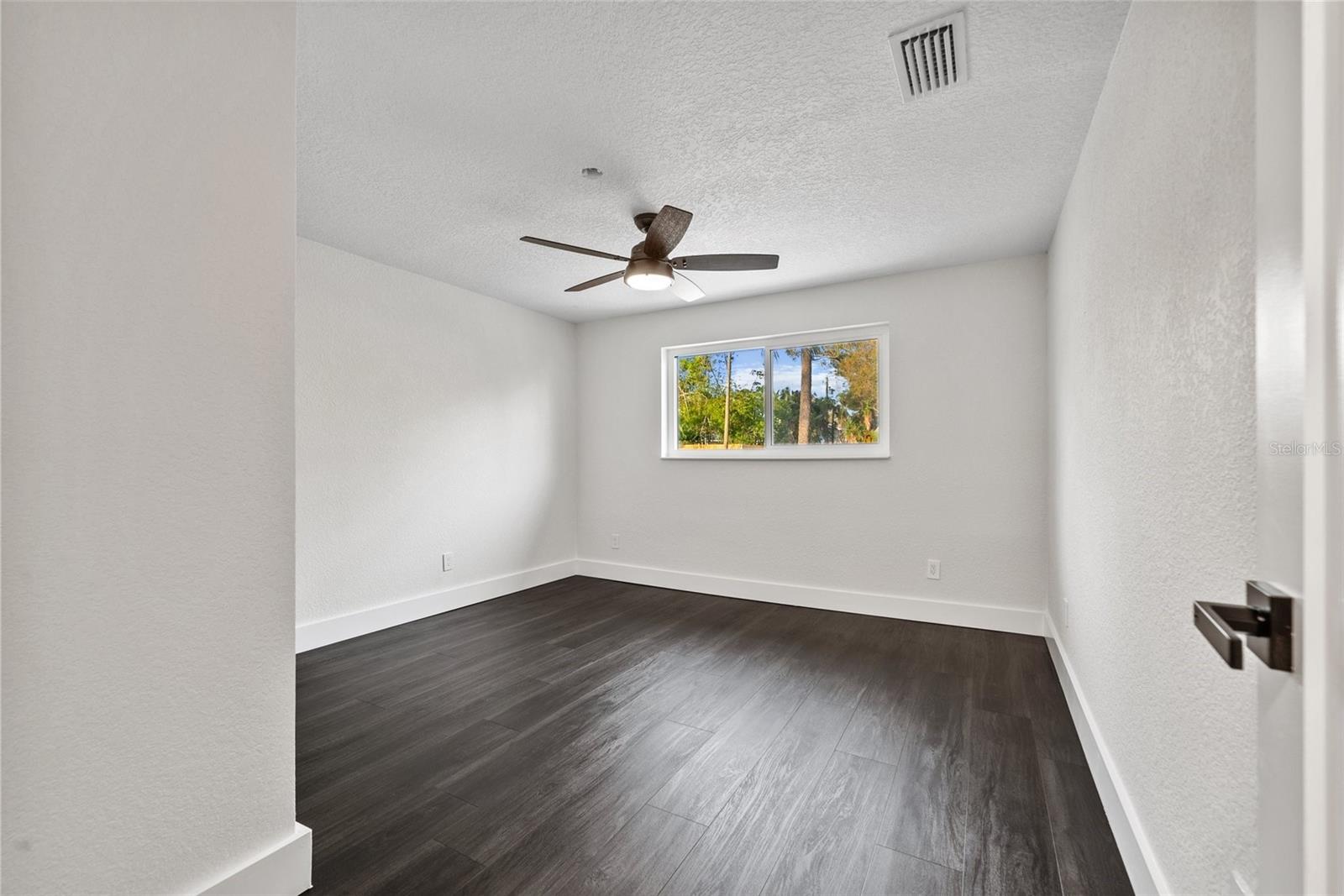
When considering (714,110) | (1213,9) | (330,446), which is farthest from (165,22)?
(330,446)

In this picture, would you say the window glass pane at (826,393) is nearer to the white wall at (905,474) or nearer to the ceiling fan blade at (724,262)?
the white wall at (905,474)

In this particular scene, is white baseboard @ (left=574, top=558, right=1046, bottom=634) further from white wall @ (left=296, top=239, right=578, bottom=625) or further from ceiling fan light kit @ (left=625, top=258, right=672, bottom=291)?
ceiling fan light kit @ (left=625, top=258, right=672, bottom=291)

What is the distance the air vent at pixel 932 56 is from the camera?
162cm

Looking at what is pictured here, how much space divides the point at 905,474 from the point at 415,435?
10.9ft

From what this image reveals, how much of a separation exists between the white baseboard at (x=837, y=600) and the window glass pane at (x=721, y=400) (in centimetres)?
110

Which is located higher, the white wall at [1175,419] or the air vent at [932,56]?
the air vent at [932,56]

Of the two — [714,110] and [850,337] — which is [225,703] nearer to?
[714,110]

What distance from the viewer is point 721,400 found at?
185 inches

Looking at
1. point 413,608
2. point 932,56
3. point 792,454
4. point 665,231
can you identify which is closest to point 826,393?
point 792,454

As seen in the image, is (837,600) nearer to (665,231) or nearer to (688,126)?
(665,231)

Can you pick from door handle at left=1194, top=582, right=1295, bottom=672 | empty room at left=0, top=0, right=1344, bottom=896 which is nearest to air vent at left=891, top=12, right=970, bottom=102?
empty room at left=0, top=0, right=1344, bottom=896

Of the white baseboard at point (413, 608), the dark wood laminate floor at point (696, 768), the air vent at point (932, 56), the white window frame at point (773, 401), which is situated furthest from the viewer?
the white window frame at point (773, 401)

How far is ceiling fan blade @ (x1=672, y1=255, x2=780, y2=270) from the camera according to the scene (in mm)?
2697

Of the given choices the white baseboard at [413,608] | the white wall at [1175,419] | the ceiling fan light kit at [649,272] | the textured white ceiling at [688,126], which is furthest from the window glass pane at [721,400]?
the white wall at [1175,419]
